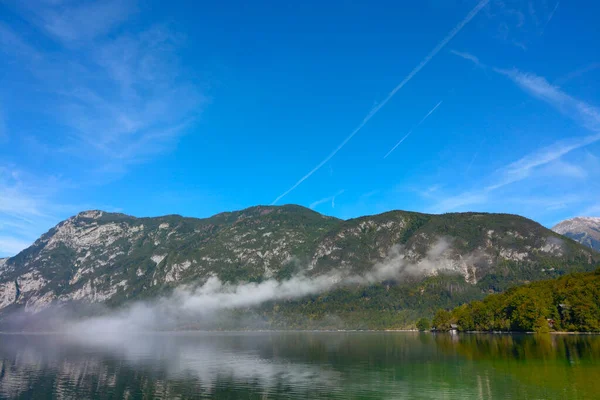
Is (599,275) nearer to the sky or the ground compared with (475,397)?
nearer to the sky

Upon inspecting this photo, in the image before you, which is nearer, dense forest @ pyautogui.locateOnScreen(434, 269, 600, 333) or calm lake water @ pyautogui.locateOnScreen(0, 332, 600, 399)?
calm lake water @ pyautogui.locateOnScreen(0, 332, 600, 399)

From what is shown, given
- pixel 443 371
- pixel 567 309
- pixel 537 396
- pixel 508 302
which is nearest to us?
pixel 537 396

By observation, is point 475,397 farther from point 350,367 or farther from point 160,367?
point 160,367

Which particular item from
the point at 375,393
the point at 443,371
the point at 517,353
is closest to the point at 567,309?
the point at 517,353

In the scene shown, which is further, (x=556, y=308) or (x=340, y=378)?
(x=556, y=308)

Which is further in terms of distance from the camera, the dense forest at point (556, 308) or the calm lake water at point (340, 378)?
the dense forest at point (556, 308)

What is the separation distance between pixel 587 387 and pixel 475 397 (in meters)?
15.2

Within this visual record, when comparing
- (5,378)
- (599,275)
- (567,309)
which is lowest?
(5,378)

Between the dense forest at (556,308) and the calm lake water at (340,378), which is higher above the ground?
the dense forest at (556,308)

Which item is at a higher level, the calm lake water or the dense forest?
the dense forest

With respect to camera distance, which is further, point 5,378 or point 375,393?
point 5,378

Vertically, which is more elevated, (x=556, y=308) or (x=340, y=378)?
(x=556, y=308)

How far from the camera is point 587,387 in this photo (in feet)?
179

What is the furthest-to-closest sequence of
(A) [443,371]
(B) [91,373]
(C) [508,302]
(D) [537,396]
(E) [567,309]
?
(C) [508,302] → (E) [567,309] → (B) [91,373] → (A) [443,371] → (D) [537,396]
